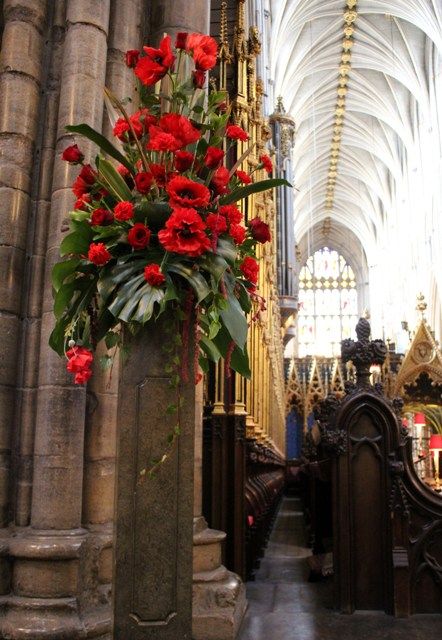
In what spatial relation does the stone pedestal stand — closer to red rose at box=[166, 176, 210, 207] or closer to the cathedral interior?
the cathedral interior

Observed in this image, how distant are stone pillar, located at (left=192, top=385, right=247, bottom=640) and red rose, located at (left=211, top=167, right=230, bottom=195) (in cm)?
181

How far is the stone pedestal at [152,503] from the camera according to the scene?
221cm

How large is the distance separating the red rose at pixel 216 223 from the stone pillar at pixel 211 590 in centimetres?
184

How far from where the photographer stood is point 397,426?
439 cm

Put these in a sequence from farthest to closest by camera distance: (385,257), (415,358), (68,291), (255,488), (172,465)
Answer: (385,257) < (415,358) < (255,488) < (68,291) < (172,465)

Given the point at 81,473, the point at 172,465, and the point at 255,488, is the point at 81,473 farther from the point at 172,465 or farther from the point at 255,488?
the point at 255,488

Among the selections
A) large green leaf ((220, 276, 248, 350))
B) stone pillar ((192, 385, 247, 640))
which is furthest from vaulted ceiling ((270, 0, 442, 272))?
large green leaf ((220, 276, 248, 350))

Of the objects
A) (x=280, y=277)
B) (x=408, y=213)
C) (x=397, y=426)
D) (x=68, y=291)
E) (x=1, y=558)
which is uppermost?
(x=408, y=213)

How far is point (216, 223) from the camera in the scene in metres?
2.31

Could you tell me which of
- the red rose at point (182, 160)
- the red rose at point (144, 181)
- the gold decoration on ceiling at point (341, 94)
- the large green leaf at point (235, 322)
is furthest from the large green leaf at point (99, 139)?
Result: the gold decoration on ceiling at point (341, 94)

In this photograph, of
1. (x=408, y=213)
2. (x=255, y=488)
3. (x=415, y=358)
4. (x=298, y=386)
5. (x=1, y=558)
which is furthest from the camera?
(x=408, y=213)

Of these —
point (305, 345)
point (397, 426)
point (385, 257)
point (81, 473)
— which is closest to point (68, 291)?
point (81, 473)

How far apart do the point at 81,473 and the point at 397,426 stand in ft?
6.84

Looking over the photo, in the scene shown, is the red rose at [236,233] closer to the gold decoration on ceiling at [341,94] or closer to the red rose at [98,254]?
the red rose at [98,254]
